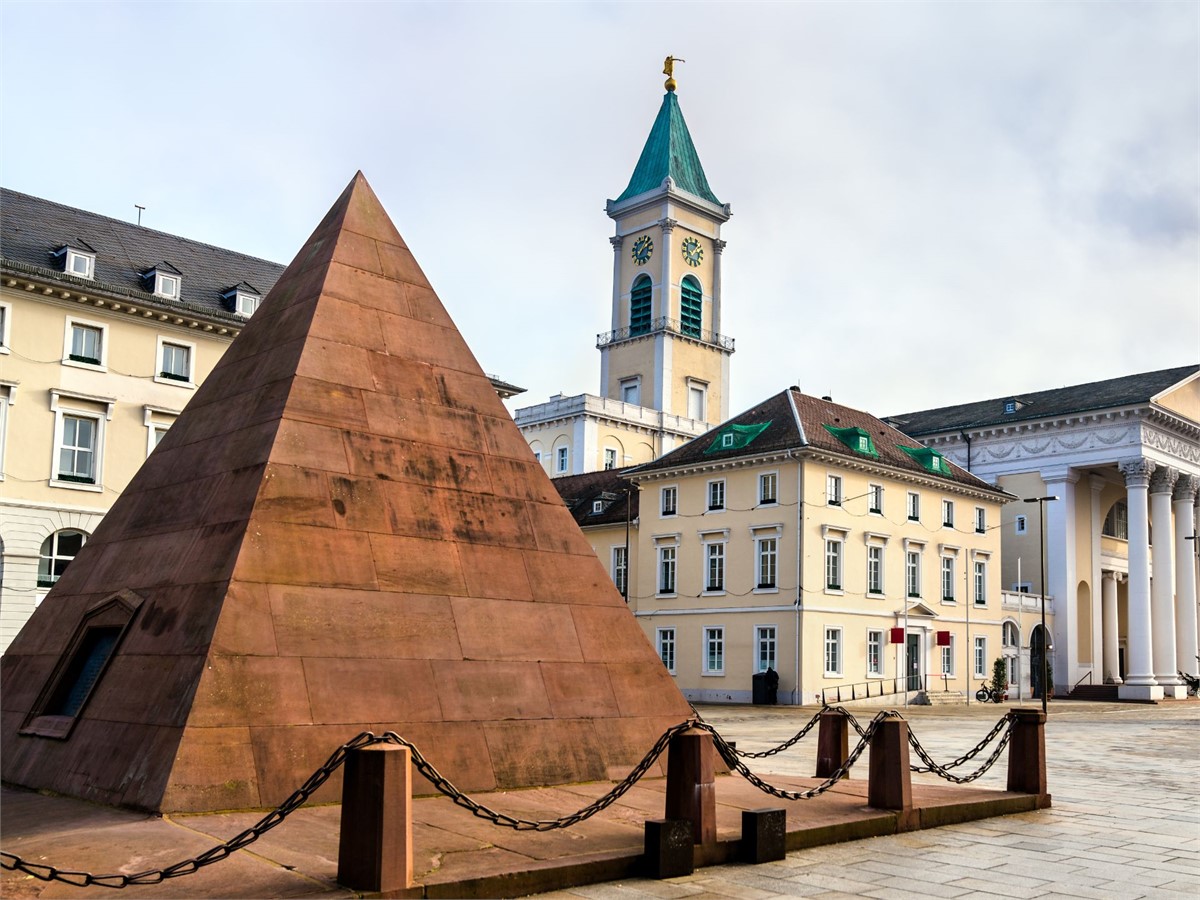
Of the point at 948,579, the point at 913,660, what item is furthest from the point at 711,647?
the point at 948,579

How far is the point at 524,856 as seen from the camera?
285 inches

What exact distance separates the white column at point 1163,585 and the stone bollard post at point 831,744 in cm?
5034

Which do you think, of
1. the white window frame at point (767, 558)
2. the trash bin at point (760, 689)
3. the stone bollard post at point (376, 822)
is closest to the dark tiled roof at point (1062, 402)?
the white window frame at point (767, 558)

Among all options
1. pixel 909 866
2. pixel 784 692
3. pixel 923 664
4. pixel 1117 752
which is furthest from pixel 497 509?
pixel 923 664

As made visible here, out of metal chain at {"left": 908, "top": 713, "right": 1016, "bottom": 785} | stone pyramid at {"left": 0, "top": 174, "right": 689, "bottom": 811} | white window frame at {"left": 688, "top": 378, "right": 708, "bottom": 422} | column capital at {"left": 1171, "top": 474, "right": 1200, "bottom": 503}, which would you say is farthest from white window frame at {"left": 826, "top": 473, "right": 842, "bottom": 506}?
stone pyramid at {"left": 0, "top": 174, "right": 689, "bottom": 811}

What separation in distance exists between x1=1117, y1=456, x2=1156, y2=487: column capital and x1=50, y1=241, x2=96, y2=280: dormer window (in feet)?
147

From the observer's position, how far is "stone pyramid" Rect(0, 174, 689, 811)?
28.1 ft

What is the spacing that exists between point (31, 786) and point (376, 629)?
9.77ft

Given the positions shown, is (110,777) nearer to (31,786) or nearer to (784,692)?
(31,786)

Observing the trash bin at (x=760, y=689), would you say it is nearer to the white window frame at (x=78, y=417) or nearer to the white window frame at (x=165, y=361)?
the white window frame at (x=165, y=361)

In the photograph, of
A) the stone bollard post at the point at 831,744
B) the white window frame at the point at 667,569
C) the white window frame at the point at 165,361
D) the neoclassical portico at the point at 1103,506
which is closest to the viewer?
the stone bollard post at the point at 831,744

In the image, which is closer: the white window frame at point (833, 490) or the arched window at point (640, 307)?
the white window frame at point (833, 490)

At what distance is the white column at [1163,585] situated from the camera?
56.7 meters

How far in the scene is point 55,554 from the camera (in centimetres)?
3241
